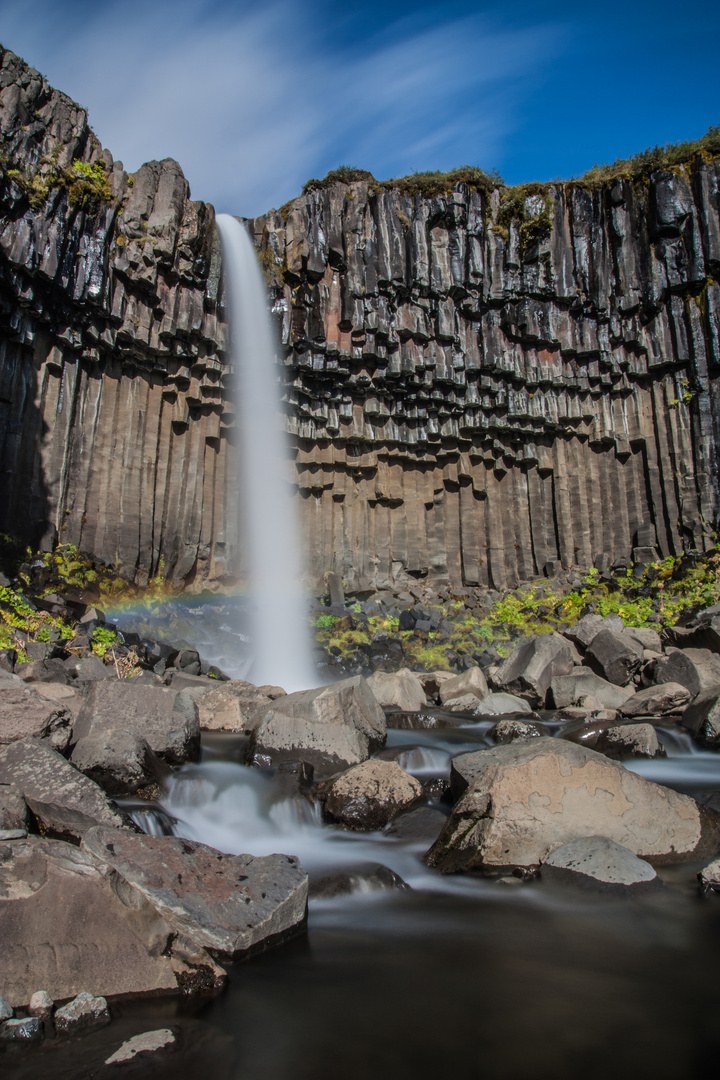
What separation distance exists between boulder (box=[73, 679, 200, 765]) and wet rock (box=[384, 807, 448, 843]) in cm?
236

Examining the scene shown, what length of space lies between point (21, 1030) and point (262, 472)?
1683cm

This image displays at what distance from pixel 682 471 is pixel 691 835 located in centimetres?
1540

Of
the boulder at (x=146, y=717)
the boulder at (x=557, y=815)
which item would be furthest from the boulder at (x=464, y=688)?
the boulder at (x=557, y=815)

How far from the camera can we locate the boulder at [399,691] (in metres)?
10.7

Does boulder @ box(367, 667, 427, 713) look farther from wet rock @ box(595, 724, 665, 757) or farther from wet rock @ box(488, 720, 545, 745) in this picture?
wet rock @ box(595, 724, 665, 757)

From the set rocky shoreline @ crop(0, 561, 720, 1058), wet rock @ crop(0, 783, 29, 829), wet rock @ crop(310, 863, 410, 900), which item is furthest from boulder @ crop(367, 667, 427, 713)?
wet rock @ crop(0, 783, 29, 829)

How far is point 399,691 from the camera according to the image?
10828mm

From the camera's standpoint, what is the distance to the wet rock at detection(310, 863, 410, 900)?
444cm

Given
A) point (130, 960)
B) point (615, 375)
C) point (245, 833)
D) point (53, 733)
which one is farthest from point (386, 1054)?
point (615, 375)

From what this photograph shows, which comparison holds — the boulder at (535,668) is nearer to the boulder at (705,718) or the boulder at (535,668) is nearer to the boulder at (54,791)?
the boulder at (705,718)

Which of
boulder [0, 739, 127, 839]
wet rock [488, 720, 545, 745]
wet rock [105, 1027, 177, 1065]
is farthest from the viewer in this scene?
wet rock [488, 720, 545, 745]

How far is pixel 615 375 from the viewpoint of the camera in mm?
19641

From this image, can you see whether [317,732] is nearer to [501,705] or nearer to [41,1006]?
[501,705]

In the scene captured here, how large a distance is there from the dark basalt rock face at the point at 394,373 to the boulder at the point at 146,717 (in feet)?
28.0
